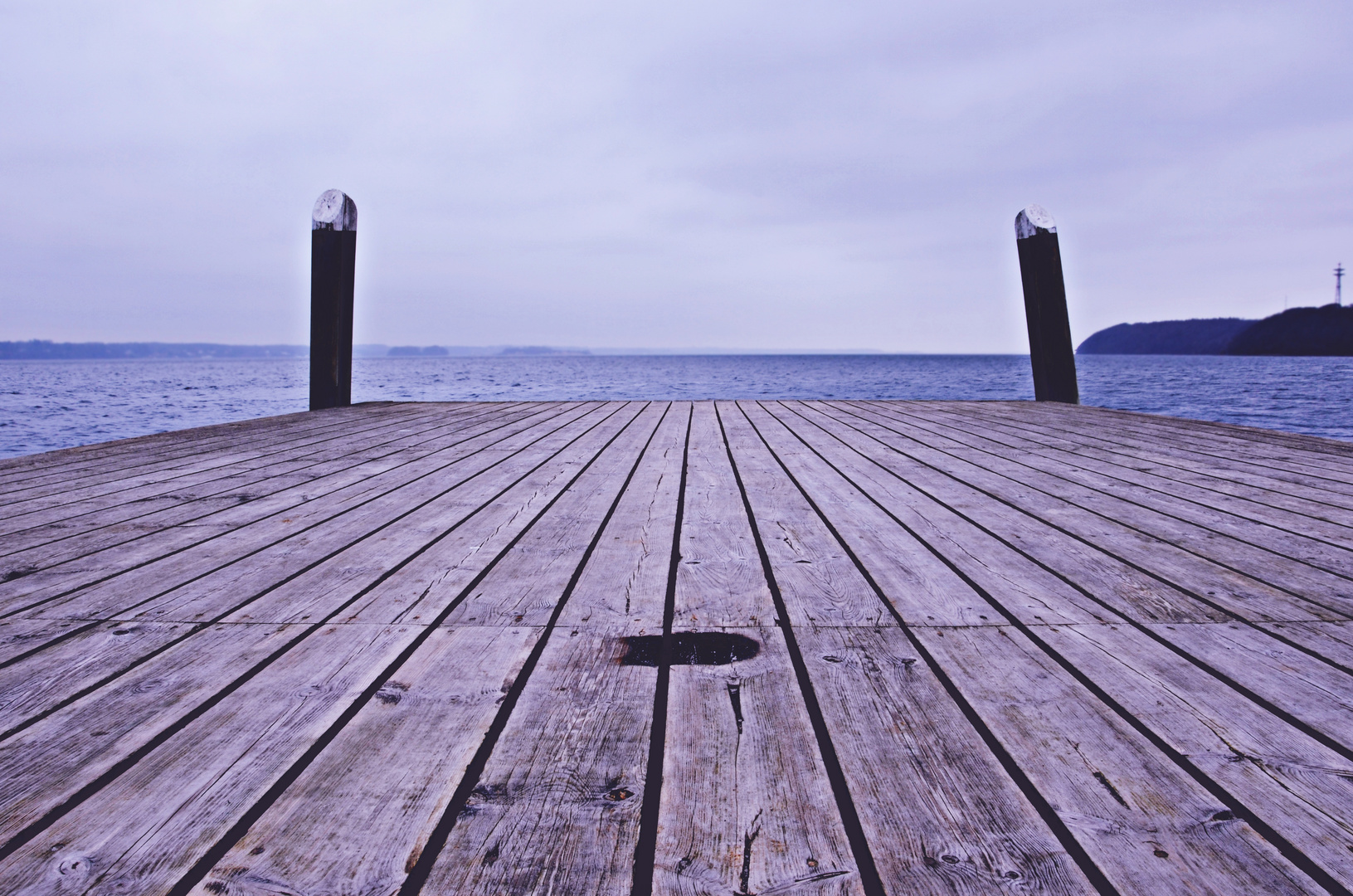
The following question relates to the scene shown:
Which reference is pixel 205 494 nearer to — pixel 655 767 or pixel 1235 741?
pixel 655 767

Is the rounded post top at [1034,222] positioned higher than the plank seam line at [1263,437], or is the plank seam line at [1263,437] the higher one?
the rounded post top at [1034,222]

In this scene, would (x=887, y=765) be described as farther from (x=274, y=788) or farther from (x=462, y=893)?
(x=274, y=788)

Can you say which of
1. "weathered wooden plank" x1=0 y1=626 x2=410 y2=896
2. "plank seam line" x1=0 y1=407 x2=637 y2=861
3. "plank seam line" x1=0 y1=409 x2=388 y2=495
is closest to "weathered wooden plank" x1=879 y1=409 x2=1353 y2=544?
"plank seam line" x1=0 y1=407 x2=637 y2=861

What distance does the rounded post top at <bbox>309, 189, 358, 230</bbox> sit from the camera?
5.69 meters

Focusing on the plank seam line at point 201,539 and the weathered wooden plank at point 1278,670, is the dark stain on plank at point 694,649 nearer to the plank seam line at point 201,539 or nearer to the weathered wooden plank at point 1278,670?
the weathered wooden plank at point 1278,670

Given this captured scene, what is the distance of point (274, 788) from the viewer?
0.91 meters

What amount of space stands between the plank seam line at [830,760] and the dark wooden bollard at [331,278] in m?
5.11

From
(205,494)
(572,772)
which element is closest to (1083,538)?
(572,772)

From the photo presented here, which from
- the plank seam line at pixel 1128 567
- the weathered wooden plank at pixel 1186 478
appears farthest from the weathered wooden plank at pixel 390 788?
the weathered wooden plank at pixel 1186 478

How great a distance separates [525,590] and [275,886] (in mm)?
889

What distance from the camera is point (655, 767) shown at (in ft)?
3.08

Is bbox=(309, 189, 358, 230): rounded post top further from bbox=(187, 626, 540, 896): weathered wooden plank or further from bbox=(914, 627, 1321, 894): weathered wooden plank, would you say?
bbox=(914, 627, 1321, 894): weathered wooden plank

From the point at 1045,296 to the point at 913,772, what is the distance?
611 centimetres

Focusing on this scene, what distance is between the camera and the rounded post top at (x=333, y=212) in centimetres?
569
